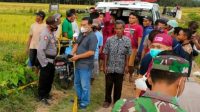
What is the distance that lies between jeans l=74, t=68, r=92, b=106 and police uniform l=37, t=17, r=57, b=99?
1.54ft

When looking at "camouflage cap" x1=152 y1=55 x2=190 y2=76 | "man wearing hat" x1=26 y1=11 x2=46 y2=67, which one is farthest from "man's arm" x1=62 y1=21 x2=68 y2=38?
"camouflage cap" x1=152 y1=55 x2=190 y2=76

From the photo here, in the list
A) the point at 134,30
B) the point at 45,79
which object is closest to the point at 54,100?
the point at 45,79

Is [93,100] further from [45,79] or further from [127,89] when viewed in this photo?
[127,89]

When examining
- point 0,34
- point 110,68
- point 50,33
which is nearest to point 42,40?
point 50,33

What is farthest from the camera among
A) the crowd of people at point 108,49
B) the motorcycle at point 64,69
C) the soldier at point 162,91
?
the motorcycle at point 64,69

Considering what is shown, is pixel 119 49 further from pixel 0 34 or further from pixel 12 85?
pixel 0 34

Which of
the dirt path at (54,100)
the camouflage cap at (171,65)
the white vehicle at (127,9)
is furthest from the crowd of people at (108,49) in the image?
the camouflage cap at (171,65)

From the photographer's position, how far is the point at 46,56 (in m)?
7.33

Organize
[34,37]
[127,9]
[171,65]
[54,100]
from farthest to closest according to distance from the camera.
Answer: [127,9]
[34,37]
[54,100]
[171,65]

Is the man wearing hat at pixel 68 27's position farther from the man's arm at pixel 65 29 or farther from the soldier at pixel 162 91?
the soldier at pixel 162 91

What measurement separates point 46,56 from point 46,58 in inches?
1.5

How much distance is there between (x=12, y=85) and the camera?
7344 mm

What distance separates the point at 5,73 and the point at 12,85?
0.78ft

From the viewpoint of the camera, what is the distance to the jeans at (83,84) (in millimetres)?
7348
